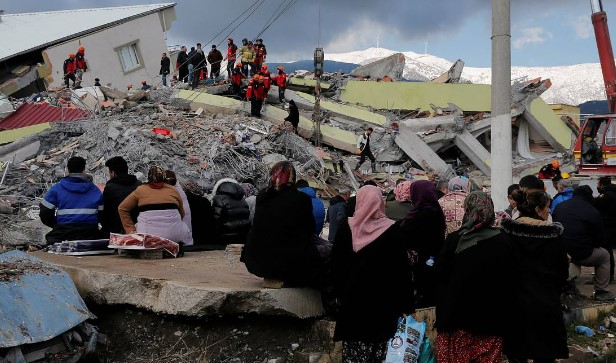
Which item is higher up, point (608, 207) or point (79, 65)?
point (79, 65)

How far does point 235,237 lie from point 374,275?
15.8ft

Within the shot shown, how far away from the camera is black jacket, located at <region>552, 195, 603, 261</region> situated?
7332 mm

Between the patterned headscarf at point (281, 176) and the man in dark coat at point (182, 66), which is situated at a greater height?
the man in dark coat at point (182, 66)

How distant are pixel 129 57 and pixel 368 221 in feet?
97.1

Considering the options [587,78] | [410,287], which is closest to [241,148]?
[410,287]

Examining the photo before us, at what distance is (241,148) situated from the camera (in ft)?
62.2

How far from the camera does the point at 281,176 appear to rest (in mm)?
5367

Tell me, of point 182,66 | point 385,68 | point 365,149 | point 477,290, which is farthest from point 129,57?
point 477,290

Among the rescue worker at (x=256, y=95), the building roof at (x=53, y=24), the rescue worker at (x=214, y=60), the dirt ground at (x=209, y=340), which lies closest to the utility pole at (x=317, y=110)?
the rescue worker at (x=256, y=95)

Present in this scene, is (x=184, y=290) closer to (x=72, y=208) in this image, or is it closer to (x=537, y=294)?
(x=72, y=208)

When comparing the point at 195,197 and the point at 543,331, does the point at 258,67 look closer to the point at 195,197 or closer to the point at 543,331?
the point at 195,197

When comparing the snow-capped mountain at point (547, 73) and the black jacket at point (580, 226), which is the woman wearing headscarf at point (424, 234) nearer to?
the black jacket at point (580, 226)

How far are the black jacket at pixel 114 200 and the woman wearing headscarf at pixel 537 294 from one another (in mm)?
4470

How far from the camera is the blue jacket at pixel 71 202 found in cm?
743
